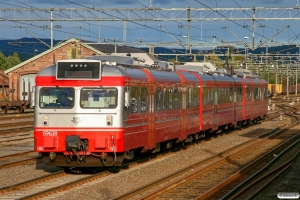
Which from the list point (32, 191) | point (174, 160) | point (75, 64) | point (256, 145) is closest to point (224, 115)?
point (256, 145)

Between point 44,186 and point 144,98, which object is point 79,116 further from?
point 144,98

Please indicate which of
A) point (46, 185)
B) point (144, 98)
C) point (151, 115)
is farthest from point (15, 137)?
point (46, 185)

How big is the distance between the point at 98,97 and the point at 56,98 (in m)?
1.07

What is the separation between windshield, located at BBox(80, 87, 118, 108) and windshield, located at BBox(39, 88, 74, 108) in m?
0.30

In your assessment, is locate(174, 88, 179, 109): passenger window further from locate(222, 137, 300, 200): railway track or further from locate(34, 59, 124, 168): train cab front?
locate(34, 59, 124, 168): train cab front

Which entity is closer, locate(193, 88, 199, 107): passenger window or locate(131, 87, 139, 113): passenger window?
locate(131, 87, 139, 113): passenger window

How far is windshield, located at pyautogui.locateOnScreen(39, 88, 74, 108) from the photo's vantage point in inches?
631

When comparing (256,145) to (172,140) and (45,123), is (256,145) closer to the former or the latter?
(172,140)

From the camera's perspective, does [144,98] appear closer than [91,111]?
No

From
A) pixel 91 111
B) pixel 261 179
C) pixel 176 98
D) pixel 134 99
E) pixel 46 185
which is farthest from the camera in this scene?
pixel 176 98

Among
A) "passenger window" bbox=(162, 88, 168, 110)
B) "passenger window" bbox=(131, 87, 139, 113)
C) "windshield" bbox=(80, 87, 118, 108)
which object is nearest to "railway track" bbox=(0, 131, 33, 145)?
"passenger window" bbox=(162, 88, 168, 110)

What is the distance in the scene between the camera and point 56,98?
1616 centimetres

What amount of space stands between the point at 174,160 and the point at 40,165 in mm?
4103

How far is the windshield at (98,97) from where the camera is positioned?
624 inches
